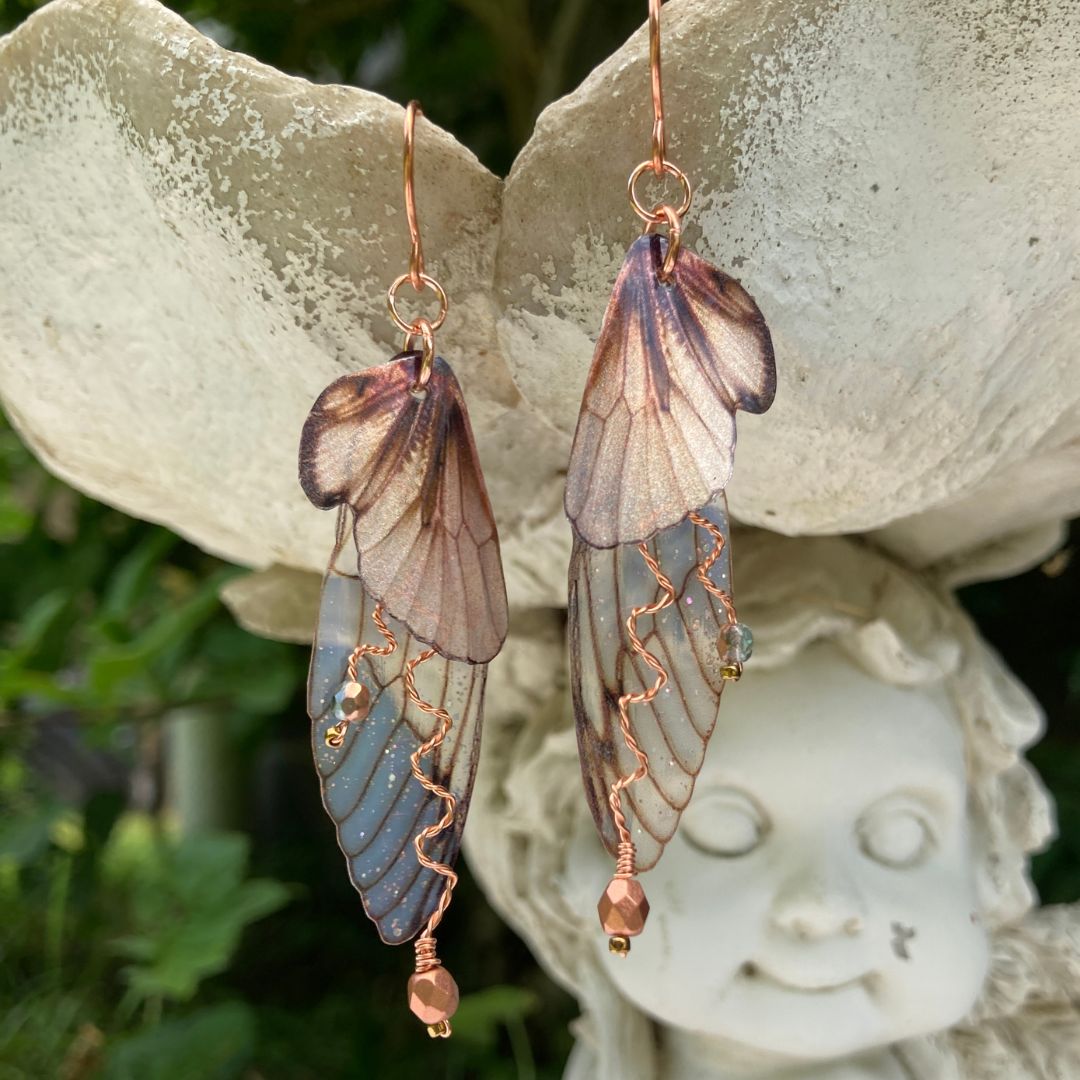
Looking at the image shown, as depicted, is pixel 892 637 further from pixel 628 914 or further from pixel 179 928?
pixel 179 928

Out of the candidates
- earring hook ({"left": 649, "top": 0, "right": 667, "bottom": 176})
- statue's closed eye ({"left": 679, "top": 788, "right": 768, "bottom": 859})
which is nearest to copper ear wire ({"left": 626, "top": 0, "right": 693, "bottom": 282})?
earring hook ({"left": 649, "top": 0, "right": 667, "bottom": 176})

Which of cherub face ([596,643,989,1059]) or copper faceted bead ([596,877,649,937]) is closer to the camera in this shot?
copper faceted bead ([596,877,649,937])

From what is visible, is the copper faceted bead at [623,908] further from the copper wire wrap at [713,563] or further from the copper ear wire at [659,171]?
the copper ear wire at [659,171]

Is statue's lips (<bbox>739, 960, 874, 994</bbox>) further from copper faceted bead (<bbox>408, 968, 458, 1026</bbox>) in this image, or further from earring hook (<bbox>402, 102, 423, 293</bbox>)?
earring hook (<bbox>402, 102, 423, 293</bbox>)

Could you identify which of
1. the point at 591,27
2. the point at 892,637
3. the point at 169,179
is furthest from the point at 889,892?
the point at 591,27

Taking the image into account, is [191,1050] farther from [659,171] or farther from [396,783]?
[659,171]

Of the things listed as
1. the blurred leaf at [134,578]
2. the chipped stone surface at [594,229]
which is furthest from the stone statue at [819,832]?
the blurred leaf at [134,578]
